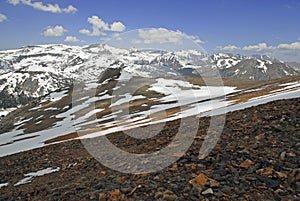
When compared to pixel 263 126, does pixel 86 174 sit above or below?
below

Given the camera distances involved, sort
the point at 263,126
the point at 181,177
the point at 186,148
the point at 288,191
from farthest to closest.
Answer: the point at 263,126 < the point at 186,148 < the point at 181,177 < the point at 288,191

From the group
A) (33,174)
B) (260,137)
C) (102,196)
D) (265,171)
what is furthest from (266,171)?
(33,174)

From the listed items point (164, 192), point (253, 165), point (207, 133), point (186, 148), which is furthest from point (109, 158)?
point (253, 165)

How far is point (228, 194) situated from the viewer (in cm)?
872

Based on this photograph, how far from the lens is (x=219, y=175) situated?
396 inches

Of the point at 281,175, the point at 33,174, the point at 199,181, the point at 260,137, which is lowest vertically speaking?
the point at 33,174

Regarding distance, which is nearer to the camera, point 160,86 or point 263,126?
point 263,126

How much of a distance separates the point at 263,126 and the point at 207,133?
310 cm

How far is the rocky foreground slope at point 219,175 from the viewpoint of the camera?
8.98 m

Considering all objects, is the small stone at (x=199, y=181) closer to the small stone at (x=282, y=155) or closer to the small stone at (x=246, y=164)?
the small stone at (x=246, y=164)

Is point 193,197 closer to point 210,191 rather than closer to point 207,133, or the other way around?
point 210,191

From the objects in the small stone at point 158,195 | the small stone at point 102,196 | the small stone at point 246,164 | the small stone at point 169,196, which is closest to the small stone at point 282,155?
the small stone at point 246,164

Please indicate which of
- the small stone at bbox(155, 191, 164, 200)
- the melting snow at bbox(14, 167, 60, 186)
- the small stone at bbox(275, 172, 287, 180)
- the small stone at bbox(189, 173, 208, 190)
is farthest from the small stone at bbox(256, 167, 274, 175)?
the melting snow at bbox(14, 167, 60, 186)

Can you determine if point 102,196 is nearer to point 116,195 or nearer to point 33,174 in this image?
point 116,195
